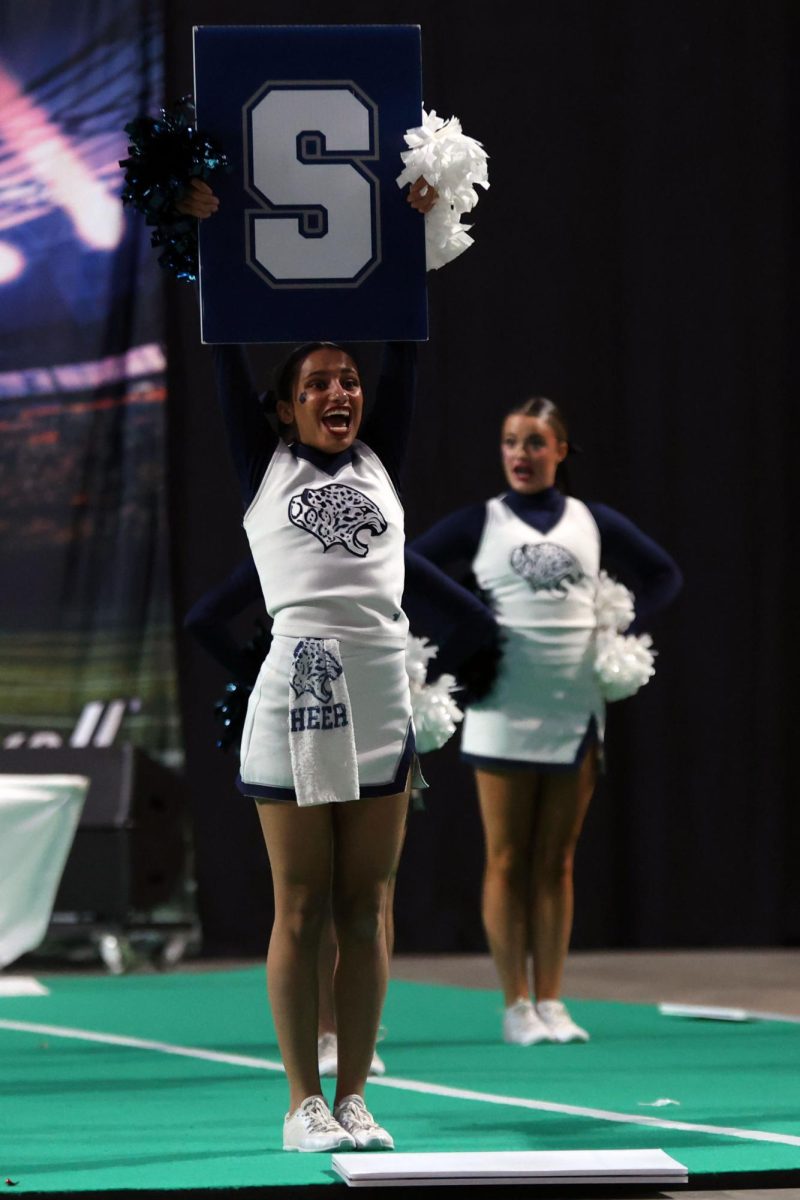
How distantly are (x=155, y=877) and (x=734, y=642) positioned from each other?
8.30 ft

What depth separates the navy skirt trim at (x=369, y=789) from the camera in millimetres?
3406

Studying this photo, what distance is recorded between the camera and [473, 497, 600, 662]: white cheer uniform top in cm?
526

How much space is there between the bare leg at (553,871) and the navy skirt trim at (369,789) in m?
1.83

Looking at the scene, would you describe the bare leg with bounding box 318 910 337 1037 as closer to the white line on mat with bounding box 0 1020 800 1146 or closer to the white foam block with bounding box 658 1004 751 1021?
the white line on mat with bounding box 0 1020 800 1146

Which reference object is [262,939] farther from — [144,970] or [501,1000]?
[501,1000]

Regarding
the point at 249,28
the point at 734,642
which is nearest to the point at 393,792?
the point at 249,28

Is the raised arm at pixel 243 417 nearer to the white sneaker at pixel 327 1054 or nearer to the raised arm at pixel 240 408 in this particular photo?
the raised arm at pixel 240 408

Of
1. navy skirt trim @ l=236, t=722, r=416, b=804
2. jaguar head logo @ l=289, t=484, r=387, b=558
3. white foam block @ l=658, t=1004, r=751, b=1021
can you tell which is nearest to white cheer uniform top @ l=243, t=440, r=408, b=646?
jaguar head logo @ l=289, t=484, r=387, b=558

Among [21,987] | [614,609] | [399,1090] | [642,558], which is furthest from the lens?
[21,987]

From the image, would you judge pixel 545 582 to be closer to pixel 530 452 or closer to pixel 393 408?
pixel 530 452

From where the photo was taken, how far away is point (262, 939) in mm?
7637

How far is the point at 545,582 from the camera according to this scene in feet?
17.2

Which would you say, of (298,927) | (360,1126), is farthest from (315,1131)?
(298,927)

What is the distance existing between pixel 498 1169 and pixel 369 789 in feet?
2.24
